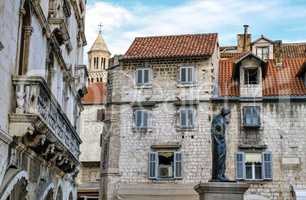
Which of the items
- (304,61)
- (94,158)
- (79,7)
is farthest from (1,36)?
(94,158)

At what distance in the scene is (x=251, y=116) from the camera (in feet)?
102

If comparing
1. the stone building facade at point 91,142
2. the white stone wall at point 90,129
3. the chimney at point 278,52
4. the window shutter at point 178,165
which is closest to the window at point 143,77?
the window shutter at point 178,165

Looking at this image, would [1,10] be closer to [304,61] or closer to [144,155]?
[144,155]

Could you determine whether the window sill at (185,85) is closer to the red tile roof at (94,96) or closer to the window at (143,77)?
the window at (143,77)

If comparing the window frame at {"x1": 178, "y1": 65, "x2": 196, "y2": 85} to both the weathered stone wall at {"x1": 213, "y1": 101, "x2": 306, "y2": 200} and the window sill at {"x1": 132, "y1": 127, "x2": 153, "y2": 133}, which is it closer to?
the weathered stone wall at {"x1": 213, "y1": 101, "x2": 306, "y2": 200}

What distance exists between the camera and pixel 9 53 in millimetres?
12625

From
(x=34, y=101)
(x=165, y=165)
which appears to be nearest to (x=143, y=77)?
(x=165, y=165)

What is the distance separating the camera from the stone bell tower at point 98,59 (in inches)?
4122

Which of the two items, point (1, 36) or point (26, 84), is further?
point (26, 84)

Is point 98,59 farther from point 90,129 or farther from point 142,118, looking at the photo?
point 142,118

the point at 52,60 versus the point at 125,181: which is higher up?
the point at 52,60

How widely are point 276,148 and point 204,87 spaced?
204 inches

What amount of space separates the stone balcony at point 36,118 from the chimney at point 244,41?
23.0 meters

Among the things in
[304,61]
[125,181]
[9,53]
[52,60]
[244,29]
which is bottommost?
[125,181]
